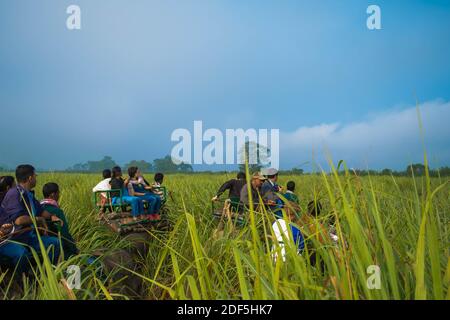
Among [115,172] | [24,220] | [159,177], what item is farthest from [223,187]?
[24,220]

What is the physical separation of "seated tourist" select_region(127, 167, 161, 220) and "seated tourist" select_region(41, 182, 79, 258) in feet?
12.4

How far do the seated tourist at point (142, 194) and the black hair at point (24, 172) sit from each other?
4.45 meters

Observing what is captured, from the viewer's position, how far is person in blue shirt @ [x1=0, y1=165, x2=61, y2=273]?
344cm

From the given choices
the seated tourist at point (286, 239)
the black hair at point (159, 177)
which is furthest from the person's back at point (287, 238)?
the black hair at point (159, 177)

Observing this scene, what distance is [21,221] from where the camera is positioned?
3.71 meters

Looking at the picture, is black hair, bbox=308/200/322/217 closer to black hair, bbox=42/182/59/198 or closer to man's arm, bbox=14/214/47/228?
man's arm, bbox=14/214/47/228

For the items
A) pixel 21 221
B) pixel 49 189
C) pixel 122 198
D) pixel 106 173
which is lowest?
pixel 122 198

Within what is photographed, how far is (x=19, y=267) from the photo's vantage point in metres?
3.46

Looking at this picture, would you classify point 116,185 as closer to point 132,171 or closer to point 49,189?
point 132,171

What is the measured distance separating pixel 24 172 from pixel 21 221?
1.74 ft
